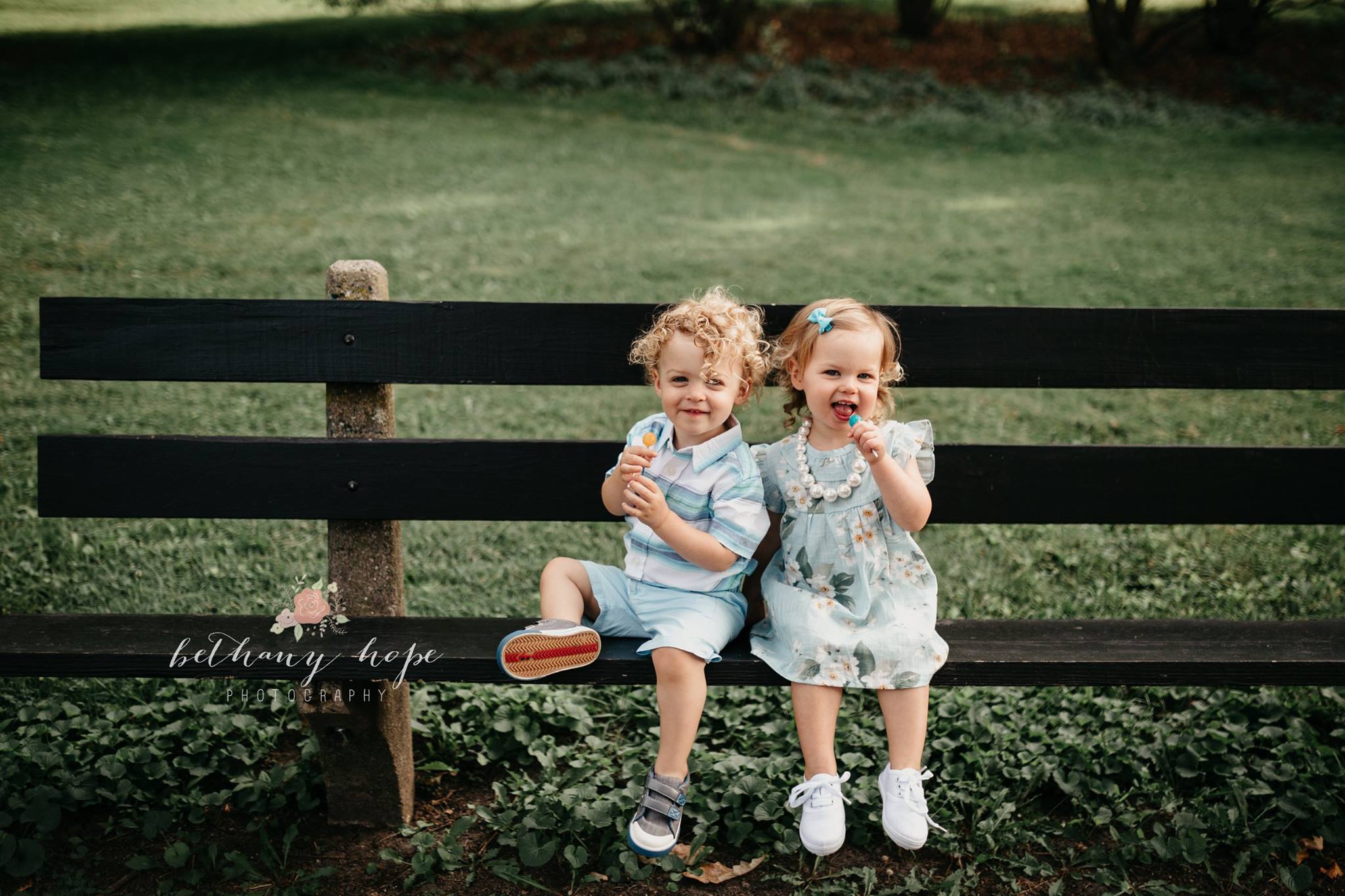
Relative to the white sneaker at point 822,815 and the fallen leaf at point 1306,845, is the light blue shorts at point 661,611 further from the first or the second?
the fallen leaf at point 1306,845

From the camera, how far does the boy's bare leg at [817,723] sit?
7.75ft

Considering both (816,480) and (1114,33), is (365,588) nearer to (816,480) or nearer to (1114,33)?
(816,480)

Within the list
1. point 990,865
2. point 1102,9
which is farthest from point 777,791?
point 1102,9

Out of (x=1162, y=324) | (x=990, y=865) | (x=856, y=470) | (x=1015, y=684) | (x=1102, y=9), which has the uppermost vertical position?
(x=1102, y=9)

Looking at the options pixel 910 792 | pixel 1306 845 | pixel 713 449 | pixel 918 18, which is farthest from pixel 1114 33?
pixel 910 792

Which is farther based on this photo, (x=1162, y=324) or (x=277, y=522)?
(x=277, y=522)

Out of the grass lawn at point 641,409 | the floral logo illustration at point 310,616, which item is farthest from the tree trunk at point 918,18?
the floral logo illustration at point 310,616

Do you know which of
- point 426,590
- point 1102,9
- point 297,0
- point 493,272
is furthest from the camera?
point 297,0

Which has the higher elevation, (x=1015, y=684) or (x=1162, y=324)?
(x=1162, y=324)

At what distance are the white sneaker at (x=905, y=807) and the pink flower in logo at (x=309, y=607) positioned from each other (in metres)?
1.32

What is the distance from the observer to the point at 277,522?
4.38 metres

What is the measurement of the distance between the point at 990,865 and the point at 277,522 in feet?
9.82

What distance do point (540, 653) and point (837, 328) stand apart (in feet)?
3.24

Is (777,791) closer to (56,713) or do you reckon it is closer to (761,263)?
(56,713)
